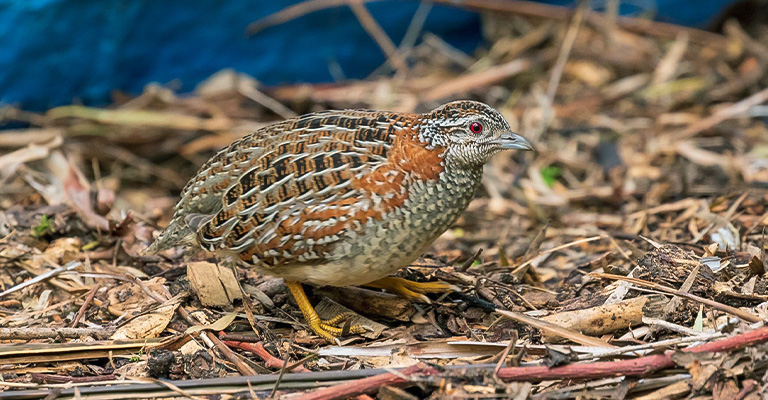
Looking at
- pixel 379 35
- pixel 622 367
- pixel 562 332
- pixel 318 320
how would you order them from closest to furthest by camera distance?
pixel 622 367 → pixel 562 332 → pixel 318 320 → pixel 379 35

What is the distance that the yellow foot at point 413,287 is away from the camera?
490cm

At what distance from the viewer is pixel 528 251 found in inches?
215

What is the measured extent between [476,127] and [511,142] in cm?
21

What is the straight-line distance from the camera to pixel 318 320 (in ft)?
15.4

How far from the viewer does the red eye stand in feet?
14.6

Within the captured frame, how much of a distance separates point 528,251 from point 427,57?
437 centimetres

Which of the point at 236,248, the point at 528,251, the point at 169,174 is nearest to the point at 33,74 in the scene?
the point at 169,174

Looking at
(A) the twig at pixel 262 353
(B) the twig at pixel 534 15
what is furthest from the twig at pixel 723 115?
(A) the twig at pixel 262 353

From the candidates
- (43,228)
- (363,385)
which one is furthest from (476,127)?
(43,228)

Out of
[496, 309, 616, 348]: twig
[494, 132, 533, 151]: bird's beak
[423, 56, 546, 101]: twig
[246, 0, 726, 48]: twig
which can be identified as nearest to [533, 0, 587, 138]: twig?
[246, 0, 726, 48]: twig

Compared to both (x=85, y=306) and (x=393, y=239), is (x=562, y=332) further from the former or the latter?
(x=85, y=306)

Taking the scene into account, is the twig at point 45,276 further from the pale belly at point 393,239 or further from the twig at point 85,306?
the pale belly at point 393,239

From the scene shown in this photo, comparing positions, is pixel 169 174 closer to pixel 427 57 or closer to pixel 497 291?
pixel 427 57

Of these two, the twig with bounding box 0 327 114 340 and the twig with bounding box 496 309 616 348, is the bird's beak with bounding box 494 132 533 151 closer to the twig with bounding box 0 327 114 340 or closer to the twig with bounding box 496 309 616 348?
the twig with bounding box 496 309 616 348
